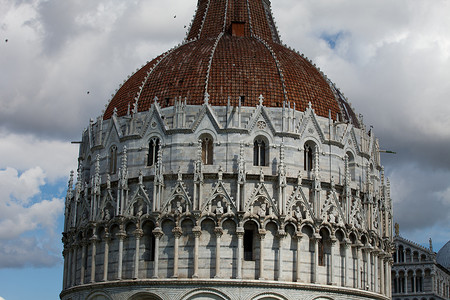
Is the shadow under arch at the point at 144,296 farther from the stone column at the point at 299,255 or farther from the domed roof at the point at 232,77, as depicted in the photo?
the domed roof at the point at 232,77

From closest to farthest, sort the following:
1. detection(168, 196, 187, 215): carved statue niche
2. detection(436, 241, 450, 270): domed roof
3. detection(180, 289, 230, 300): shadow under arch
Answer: detection(180, 289, 230, 300): shadow under arch, detection(168, 196, 187, 215): carved statue niche, detection(436, 241, 450, 270): domed roof

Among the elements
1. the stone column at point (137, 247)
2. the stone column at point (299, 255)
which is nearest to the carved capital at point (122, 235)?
the stone column at point (137, 247)

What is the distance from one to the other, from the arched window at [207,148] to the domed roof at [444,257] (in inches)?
2187

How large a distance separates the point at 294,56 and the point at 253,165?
408 inches

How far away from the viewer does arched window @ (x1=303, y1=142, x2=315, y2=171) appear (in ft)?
163

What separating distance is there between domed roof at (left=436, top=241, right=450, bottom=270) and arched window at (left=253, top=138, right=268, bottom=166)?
53873 millimetres

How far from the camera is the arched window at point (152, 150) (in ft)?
163

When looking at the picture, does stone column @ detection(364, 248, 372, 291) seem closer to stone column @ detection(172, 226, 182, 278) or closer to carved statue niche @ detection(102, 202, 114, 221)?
stone column @ detection(172, 226, 182, 278)

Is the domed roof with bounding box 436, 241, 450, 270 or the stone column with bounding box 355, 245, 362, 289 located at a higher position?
the domed roof with bounding box 436, 241, 450, 270

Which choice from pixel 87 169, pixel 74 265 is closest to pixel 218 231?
pixel 74 265

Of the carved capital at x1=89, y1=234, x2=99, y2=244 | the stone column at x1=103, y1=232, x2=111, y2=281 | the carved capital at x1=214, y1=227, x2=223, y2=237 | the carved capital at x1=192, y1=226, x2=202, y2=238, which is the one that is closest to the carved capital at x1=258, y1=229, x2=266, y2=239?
the carved capital at x1=214, y1=227, x2=223, y2=237

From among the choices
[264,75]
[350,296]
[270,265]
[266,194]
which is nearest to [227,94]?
[264,75]

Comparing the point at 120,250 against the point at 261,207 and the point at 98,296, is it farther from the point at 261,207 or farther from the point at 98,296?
the point at 261,207

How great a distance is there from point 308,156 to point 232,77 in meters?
6.70
